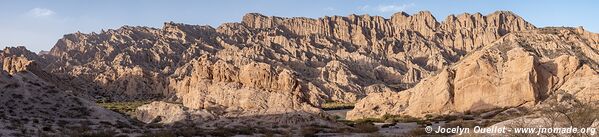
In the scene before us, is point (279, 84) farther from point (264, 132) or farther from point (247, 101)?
point (264, 132)

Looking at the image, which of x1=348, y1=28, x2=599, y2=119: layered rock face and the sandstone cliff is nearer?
the sandstone cliff

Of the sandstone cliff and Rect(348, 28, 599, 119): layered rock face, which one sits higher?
Rect(348, 28, 599, 119): layered rock face

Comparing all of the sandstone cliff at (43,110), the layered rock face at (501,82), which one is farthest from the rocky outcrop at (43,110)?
the layered rock face at (501,82)

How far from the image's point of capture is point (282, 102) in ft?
205

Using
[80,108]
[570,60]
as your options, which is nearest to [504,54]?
[570,60]

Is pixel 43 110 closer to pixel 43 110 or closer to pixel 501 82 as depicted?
pixel 43 110

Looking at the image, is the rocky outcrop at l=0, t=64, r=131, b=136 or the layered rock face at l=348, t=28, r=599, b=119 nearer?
the rocky outcrop at l=0, t=64, r=131, b=136

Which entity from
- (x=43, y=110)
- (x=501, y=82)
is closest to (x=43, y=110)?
(x=43, y=110)

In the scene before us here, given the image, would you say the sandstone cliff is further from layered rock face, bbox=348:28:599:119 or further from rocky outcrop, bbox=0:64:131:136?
layered rock face, bbox=348:28:599:119

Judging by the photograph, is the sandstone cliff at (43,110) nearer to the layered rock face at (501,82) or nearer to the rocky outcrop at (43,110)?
the rocky outcrop at (43,110)

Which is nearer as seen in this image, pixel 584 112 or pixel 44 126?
pixel 584 112

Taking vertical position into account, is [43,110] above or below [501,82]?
below

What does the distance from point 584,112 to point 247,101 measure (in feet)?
169

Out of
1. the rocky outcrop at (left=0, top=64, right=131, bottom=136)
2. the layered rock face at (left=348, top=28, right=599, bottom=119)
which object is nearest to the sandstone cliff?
the rocky outcrop at (left=0, top=64, right=131, bottom=136)
